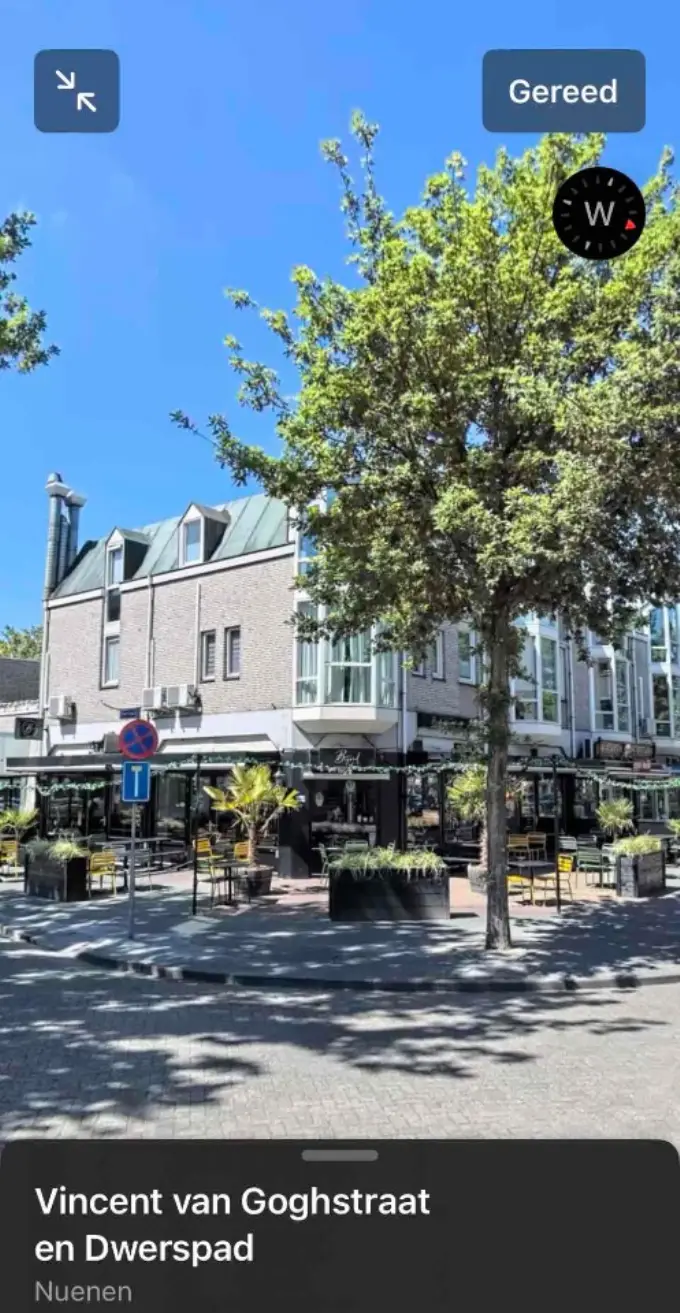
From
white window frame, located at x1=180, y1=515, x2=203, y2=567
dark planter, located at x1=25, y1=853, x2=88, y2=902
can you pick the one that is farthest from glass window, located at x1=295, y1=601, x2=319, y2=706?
dark planter, located at x1=25, y1=853, x2=88, y2=902

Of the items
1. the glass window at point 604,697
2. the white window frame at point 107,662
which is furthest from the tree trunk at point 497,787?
the glass window at point 604,697

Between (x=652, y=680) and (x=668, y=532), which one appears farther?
(x=652, y=680)

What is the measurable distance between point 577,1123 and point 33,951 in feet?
29.1

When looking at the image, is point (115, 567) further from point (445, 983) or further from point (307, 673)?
point (445, 983)

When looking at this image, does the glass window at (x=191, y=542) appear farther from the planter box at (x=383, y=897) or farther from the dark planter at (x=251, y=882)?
the planter box at (x=383, y=897)

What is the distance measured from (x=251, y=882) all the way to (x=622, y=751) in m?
19.1

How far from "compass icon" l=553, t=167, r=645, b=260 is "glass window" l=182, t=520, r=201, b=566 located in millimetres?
19667

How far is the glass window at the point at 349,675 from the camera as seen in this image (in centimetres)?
2166

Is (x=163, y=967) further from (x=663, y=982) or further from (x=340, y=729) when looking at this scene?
(x=340, y=729)

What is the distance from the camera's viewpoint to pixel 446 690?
82.4ft

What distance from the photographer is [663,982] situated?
10.1m

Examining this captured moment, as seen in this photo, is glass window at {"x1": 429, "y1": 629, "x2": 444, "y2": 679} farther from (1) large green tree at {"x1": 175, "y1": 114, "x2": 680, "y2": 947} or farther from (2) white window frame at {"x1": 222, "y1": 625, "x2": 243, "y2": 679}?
(1) large green tree at {"x1": 175, "y1": 114, "x2": 680, "y2": 947}
